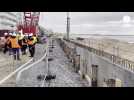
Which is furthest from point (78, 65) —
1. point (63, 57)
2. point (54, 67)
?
point (54, 67)

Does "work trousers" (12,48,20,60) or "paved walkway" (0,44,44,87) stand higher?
"work trousers" (12,48,20,60)

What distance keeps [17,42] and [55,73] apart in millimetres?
885

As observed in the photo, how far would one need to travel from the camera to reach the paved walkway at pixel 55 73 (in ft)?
18.9

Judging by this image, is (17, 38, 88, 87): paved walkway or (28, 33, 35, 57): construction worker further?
(28, 33, 35, 57): construction worker

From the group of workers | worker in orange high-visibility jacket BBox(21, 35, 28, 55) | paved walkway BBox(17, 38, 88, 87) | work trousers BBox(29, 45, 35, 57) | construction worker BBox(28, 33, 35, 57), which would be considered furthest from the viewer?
work trousers BBox(29, 45, 35, 57)

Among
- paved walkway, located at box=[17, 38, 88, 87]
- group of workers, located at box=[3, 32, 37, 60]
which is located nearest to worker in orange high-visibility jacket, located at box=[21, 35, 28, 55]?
group of workers, located at box=[3, 32, 37, 60]

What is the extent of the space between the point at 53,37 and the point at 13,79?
111cm

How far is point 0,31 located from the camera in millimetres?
5918

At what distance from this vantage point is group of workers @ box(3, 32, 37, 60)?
20.3 ft

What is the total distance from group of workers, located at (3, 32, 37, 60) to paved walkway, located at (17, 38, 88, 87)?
0.43 meters

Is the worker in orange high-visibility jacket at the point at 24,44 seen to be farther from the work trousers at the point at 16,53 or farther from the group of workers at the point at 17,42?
the work trousers at the point at 16,53

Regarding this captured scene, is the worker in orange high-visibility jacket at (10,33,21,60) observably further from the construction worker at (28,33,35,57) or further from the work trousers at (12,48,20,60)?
the construction worker at (28,33,35,57)
